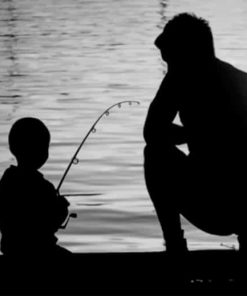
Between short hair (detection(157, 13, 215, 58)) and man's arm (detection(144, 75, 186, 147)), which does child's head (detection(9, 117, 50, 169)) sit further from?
short hair (detection(157, 13, 215, 58))

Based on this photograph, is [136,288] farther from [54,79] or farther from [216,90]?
[54,79]

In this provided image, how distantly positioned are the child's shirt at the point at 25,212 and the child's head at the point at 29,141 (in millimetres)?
66

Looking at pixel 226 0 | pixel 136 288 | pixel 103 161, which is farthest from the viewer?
pixel 226 0

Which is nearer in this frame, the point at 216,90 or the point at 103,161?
the point at 216,90

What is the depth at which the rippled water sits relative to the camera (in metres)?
9.70

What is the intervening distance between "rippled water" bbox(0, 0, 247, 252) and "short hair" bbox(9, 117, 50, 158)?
267 centimetres

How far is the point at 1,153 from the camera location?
13125mm

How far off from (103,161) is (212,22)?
23.6 meters

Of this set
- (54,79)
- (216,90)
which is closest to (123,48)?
(54,79)

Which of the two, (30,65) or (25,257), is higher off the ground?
(25,257)

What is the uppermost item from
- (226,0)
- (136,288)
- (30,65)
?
(136,288)

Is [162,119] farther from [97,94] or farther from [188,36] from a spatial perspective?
[97,94]

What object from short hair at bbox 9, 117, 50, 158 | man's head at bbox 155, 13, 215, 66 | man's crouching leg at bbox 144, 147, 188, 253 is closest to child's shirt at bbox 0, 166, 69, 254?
short hair at bbox 9, 117, 50, 158

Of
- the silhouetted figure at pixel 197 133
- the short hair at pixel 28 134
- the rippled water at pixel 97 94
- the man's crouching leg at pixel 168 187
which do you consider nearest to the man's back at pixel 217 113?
the silhouetted figure at pixel 197 133
